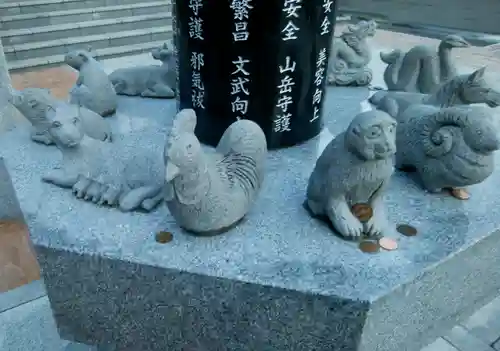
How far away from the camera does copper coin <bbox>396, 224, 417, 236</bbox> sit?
1839 millimetres

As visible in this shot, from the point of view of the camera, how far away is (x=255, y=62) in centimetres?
222

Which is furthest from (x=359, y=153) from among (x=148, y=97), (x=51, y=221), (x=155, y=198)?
(x=148, y=97)

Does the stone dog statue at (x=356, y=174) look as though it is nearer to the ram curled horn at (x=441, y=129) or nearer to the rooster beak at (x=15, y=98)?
the ram curled horn at (x=441, y=129)

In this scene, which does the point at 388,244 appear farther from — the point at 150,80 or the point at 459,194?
the point at 150,80

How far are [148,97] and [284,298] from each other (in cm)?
186

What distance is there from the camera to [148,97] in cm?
304

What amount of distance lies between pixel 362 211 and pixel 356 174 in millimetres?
191

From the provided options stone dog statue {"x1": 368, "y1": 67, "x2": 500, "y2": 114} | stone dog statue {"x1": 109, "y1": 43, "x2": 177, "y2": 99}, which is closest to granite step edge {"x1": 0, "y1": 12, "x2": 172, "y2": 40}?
stone dog statue {"x1": 109, "y1": 43, "x2": 177, "y2": 99}

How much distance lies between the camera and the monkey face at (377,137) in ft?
5.08

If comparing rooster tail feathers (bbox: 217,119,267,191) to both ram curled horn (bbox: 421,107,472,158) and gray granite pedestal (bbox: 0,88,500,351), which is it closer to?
gray granite pedestal (bbox: 0,88,500,351)

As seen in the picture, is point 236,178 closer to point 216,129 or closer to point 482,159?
point 216,129

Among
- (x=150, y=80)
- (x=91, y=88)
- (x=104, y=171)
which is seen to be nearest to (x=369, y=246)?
(x=104, y=171)

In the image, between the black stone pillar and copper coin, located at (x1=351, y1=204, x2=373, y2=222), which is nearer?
copper coin, located at (x1=351, y1=204, x2=373, y2=222)

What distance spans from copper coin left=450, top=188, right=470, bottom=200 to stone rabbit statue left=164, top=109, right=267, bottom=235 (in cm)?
87
